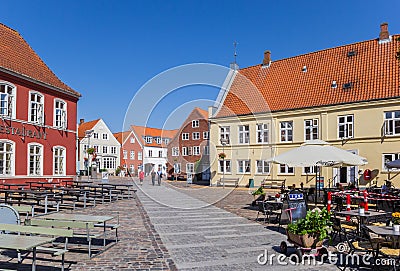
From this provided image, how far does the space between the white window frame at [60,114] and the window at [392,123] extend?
72.2 ft

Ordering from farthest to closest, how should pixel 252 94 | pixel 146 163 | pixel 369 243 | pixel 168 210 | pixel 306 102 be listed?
pixel 146 163, pixel 252 94, pixel 306 102, pixel 168 210, pixel 369 243

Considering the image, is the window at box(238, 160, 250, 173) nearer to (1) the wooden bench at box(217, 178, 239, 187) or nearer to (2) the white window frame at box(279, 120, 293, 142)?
(1) the wooden bench at box(217, 178, 239, 187)

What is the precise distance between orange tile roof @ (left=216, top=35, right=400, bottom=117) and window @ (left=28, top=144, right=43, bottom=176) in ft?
57.2

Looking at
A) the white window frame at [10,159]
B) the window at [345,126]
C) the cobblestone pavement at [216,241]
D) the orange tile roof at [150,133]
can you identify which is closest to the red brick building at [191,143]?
the orange tile roof at [150,133]

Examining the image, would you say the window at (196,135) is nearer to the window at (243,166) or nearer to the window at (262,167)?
the window at (243,166)

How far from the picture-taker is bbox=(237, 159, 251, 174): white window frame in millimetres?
32341

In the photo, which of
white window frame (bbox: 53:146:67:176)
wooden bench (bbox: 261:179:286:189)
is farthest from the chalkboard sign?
white window frame (bbox: 53:146:67:176)

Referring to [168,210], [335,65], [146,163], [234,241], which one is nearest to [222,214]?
[168,210]

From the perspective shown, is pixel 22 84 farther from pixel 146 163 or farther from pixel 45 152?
pixel 146 163

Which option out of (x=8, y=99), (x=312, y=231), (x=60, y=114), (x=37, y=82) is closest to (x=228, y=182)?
(x=60, y=114)

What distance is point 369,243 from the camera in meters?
6.58

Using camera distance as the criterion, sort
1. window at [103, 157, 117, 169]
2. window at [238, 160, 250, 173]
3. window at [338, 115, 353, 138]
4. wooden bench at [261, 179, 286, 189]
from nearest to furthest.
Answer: window at [338, 115, 353, 138] < wooden bench at [261, 179, 286, 189] < window at [238, 160, 250, 173] < window at [103, 157, 117, 169]

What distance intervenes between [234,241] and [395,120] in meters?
19.6

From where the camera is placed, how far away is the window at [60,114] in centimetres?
2520
